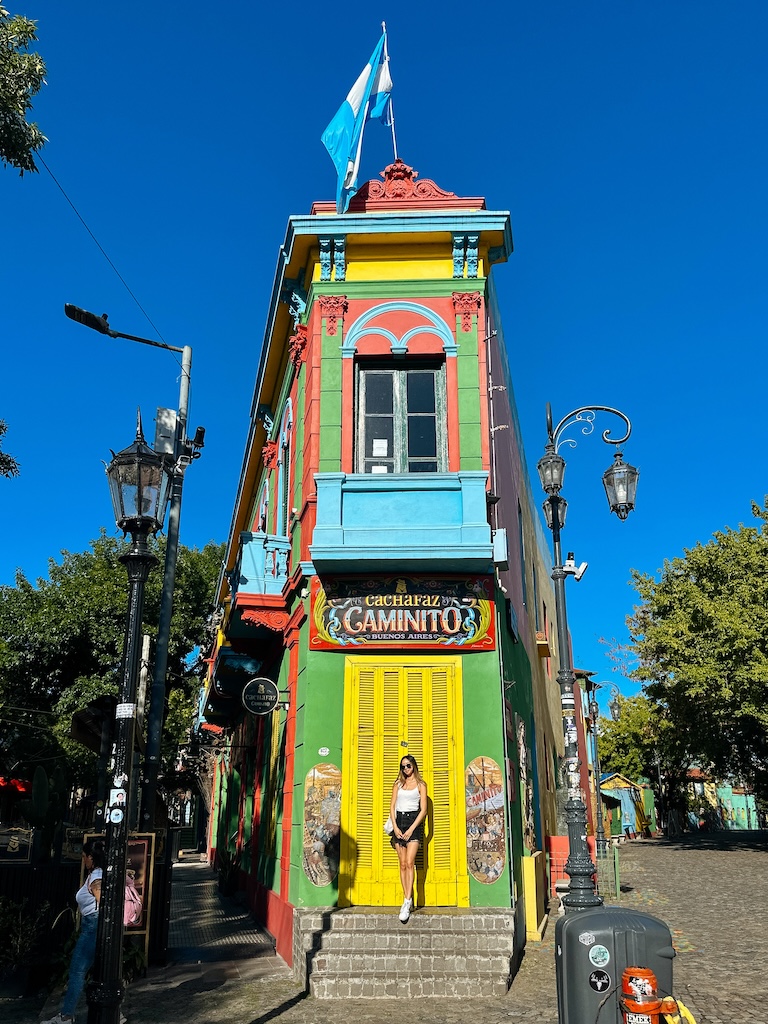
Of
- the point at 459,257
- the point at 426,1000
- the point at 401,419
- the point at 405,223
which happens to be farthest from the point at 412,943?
the point at 405,223

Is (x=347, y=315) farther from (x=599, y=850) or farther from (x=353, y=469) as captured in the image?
(x=599, y=850)

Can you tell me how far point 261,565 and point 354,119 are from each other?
23.1 feet

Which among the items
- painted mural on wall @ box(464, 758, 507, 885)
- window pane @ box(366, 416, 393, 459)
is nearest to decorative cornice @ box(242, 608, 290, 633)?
window pane @ box(366, 416, 393, 459)

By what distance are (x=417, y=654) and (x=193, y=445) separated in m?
5.44

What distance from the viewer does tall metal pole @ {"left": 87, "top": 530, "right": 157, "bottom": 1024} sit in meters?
5.44

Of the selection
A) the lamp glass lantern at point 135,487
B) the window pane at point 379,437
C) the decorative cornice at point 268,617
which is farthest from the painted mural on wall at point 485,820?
the lamp glass lantern at point 135,487

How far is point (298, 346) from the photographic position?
13.0 metres

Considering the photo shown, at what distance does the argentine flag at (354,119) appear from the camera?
41.6ft

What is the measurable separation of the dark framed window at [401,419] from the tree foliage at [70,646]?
18.4 m

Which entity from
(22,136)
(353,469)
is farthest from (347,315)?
(22,136)

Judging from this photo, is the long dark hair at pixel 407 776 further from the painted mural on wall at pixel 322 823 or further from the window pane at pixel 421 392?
the window pane at pixel 421 392

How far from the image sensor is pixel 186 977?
31.9ft

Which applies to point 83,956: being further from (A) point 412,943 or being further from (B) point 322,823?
(A) point 412,943

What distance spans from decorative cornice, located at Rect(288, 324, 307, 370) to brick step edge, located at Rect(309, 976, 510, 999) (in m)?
8.05
